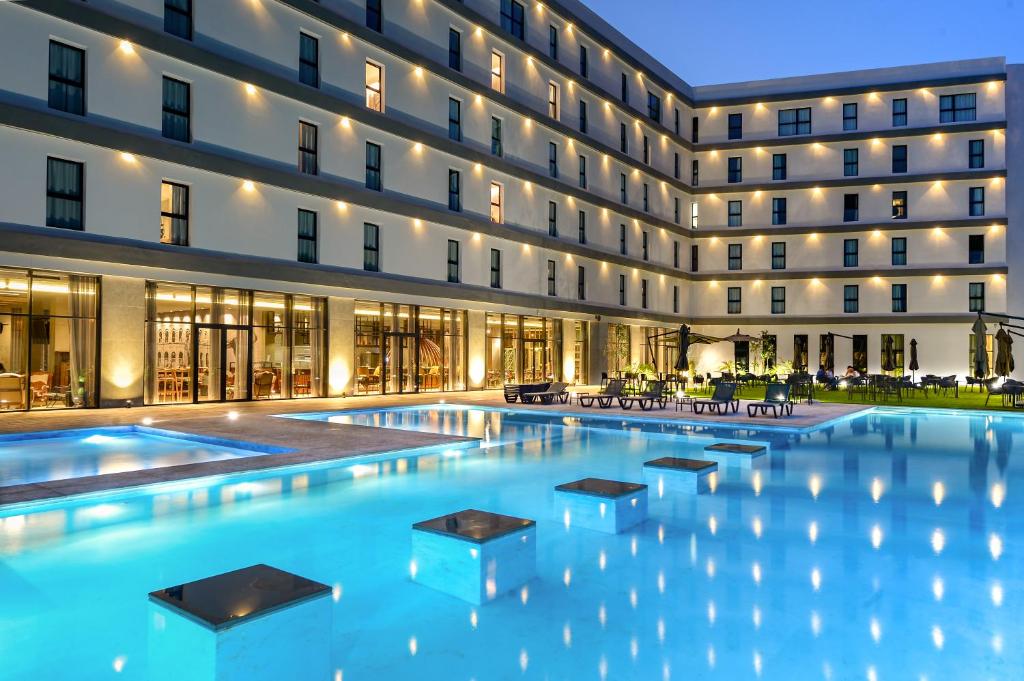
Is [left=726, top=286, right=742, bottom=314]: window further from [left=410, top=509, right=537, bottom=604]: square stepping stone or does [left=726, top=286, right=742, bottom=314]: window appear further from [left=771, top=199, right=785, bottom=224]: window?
[left=410, top=509, right=537, bottom=604]: square stepping stone

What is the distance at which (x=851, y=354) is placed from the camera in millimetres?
40469

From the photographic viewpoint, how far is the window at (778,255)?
1651 inches

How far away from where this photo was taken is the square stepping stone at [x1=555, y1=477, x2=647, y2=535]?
7023 millimetres

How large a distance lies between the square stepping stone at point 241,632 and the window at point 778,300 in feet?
137

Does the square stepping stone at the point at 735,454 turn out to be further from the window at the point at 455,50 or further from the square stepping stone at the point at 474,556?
the window at the point at 455,50

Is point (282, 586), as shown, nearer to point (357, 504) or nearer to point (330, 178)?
point (357, 504)

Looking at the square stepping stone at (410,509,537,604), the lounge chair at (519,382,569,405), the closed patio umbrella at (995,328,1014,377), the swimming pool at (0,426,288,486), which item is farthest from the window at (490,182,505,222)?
the square stepping stone at (410,509,537,604)

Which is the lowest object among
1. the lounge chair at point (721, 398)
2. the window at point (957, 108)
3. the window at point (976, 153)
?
the lounge chair at point (721, 398)

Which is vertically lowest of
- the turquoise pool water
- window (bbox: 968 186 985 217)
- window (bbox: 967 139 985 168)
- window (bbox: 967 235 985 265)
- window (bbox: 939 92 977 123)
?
the turquoise pool water

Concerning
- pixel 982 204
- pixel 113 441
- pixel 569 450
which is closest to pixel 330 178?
pixel 113 441

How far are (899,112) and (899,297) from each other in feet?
35.1

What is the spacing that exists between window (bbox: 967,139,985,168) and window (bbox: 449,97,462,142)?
30.1 m

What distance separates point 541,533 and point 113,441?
10138 millimetres

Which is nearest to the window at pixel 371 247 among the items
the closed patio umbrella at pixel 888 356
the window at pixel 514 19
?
the window at pixel 514 19
